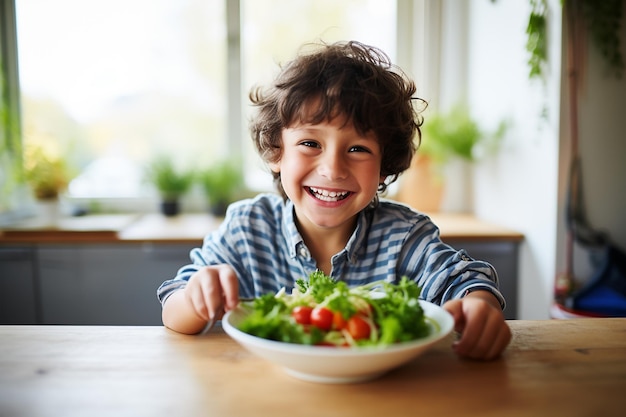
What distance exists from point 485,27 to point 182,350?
2192mm

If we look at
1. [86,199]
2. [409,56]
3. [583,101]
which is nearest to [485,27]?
[409,56]

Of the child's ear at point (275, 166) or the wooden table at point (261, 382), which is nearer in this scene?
the wooden table at point (261, 382)

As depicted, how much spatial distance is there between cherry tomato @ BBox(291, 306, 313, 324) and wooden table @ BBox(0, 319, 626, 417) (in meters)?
0.08

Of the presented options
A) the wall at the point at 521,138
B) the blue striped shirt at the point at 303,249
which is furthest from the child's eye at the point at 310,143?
the wall at the point at 521,138

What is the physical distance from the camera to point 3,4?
8.78 ft

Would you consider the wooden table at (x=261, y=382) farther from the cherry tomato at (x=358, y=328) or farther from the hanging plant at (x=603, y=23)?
the hanging plant at (x=603, y=23)

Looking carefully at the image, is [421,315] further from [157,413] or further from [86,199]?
[86,199]

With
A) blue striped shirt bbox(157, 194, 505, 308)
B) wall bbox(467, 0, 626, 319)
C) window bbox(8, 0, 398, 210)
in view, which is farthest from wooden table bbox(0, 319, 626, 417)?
window bbox(8, 0, 398, 210)

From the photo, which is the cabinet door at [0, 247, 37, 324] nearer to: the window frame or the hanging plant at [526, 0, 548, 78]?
the window frame

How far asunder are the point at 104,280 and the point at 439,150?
1568 millimetres

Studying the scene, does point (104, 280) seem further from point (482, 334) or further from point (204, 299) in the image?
point (482, 334)

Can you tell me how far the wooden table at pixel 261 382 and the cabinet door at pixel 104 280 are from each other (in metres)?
1.20

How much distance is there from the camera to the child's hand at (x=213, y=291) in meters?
0.87

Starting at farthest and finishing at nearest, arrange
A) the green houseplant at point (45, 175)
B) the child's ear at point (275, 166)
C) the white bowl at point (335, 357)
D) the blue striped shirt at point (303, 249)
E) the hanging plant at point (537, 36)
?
the green houseplant at point (45, 175) < the hanging plant at point (537, 36) < the child's ear at point (275, 166) < the blue striped shirt at point (303, 249) < the white bowl at point (335, 357)
